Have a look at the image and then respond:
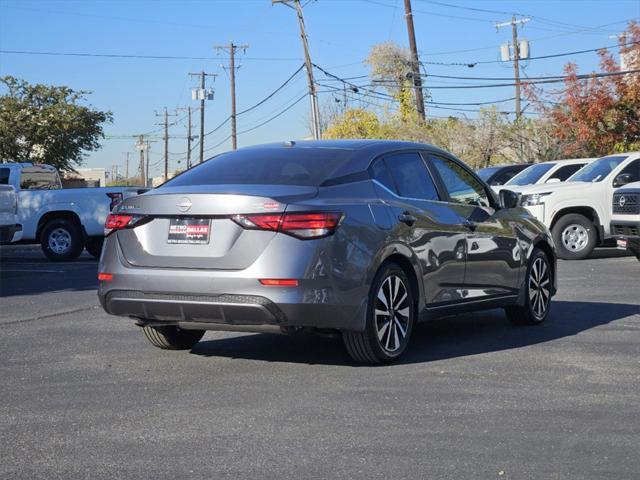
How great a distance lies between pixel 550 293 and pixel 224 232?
411 cm

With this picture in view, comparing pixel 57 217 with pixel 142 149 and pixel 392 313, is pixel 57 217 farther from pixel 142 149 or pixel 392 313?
pixel 142 149

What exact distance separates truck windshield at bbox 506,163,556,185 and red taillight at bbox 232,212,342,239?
14864mm

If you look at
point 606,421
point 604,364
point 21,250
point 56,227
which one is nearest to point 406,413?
point 606,421

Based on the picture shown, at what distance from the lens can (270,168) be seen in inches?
294

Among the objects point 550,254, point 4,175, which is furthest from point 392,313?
point 4,175

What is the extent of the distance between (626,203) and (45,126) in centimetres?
4318

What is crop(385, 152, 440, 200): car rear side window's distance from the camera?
25.7 ft

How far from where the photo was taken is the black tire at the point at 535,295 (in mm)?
9312

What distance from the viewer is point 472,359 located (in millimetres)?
7645

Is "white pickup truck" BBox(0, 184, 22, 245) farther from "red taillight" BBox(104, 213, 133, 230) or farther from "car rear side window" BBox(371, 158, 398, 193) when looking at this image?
"car rear side window" BBox(371, 158, 398, 193)

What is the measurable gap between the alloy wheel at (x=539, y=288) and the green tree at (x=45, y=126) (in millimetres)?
46072

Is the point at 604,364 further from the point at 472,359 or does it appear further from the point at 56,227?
the point at 56,227

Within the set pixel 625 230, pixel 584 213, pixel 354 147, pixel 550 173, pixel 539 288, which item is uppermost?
pixel 550 173

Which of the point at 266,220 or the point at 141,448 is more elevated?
the point at 266,220
